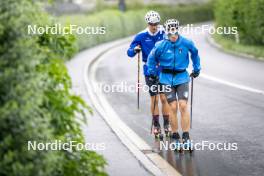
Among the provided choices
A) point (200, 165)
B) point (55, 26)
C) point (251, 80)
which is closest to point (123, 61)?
point (251, 80)

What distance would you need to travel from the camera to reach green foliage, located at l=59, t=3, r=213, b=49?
1353 inches

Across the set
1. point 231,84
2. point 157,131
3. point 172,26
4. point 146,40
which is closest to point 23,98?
point 172,26

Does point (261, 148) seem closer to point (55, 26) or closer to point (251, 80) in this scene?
point (55, 26)

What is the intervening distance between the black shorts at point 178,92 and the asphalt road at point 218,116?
34.7 inches

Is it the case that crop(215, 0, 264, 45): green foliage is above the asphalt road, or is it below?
above

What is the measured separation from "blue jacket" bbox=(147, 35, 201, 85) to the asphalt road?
1196 mm

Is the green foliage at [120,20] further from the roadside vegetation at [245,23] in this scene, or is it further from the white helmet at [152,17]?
the white helmet at [152,17]

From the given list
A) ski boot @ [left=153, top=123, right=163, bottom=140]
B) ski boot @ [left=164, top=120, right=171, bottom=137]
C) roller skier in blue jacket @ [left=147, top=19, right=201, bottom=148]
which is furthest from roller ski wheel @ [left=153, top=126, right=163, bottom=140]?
roller skier in blue jacket @ [left=147, top=19, right=201, bottom=148]

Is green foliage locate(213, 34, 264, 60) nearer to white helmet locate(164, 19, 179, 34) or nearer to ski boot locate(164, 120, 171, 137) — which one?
ski boot locate(164, 120, 171, 137)

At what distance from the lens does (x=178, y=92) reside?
1078cm

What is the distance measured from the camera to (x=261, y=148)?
10984 mm

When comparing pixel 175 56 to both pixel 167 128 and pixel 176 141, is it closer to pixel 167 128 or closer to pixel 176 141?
pixel 176 141

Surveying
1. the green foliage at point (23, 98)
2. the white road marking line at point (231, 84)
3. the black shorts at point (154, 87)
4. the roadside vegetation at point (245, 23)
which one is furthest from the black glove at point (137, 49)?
the roadside vegetation at point (245, 23)

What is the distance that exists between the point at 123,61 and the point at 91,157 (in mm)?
22657
